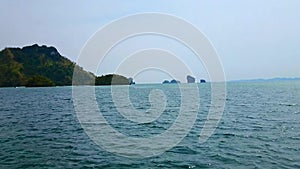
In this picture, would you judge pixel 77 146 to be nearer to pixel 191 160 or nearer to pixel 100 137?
pixel 100 137

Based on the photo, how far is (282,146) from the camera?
18766mm

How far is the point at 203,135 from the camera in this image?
22.5 meters

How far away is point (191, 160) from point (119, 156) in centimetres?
394

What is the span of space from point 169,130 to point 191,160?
969 centimetres

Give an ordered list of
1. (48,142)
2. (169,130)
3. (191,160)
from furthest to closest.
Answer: (169,130) → (48,142) → (191,160)

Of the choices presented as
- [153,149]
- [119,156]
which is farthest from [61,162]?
[153,149]

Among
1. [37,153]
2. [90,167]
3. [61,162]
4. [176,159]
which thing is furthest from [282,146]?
[37,153]

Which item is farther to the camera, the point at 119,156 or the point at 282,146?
the point at 282,146

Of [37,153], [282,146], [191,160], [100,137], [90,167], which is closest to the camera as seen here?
[90,167]

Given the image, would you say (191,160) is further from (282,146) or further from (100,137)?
(100,137)

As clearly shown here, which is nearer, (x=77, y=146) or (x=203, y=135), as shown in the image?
(x=77, y=146)

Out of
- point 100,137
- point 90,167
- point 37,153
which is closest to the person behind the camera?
point 90,167

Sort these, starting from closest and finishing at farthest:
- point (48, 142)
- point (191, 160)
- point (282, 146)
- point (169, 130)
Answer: point (191, 160)
point (282, 146)
point (48, 142)
point (169, 130)

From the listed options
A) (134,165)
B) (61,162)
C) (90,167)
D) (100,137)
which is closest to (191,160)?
(134,165)
